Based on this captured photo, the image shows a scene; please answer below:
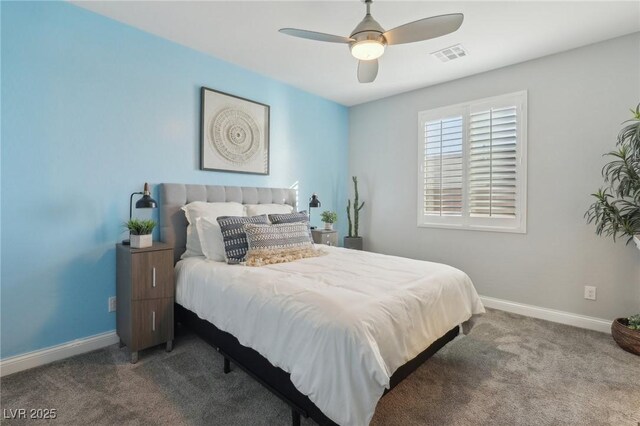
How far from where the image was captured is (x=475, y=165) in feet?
11.8

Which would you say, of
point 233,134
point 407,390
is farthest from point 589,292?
point 233,134

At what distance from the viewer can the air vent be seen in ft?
9.78

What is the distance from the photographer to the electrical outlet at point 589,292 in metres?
2.93

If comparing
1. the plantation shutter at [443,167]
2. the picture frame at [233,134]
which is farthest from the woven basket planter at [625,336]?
the picture frame at [233,134]

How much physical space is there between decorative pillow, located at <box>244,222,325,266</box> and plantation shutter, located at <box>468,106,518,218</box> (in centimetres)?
214

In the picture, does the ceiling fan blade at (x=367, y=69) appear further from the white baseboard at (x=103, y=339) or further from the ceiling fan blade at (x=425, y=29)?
the white baseboard at (x=103, y=339)

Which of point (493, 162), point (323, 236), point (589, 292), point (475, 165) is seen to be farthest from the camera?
point (323, 236)

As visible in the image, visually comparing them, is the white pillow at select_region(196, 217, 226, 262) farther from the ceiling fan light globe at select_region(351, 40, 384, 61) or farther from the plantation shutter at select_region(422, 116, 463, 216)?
the plantation shutter at select_region(422, 116, 463, 216)

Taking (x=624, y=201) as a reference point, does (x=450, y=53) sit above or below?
above

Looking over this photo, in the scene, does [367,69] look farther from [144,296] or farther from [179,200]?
[144,296]

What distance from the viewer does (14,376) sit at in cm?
207

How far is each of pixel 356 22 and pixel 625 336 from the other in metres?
3.44

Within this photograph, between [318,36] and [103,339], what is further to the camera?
[103,339]

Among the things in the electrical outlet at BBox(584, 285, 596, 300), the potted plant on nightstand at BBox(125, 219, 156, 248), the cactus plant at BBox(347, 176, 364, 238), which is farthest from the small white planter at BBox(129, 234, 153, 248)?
the electrical outlet at BBox(584, 285, 596, 300)
